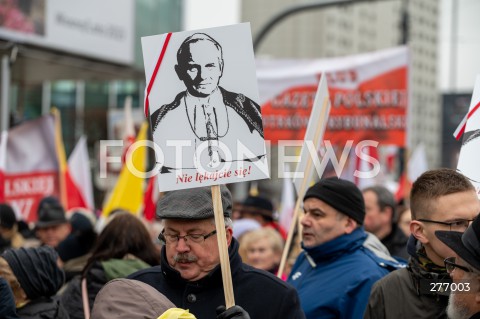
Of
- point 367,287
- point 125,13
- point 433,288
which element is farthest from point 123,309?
point 125,13

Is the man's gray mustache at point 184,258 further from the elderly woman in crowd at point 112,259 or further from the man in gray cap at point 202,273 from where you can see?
the elderly woman in crowd at point 112,259

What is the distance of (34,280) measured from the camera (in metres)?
4.50

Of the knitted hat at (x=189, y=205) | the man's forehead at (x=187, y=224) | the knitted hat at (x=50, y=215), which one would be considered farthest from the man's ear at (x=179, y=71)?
the knitted hat at (x=50, y=215)

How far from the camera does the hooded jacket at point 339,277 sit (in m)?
4.61

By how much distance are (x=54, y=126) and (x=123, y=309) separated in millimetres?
8415

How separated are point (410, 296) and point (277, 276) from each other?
24.4 inches

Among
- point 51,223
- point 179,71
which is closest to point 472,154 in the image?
point 179,71

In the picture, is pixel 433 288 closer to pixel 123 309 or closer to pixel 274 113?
pixel 123 309

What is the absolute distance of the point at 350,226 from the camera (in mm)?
4965

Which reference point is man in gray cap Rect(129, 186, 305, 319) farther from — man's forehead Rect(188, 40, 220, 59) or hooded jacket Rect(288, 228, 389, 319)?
hooded jacket Rect(288, 228, 389, 319)

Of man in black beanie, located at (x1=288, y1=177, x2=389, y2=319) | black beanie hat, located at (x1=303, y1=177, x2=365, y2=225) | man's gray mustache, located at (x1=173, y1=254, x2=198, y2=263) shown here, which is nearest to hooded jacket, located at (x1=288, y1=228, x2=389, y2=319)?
man in black beanie, located at (x1=288, y1=177, x2=389, y2=319)

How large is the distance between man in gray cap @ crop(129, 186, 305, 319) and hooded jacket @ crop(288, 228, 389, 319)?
3.21 ft

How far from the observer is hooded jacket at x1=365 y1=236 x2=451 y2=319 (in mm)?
3762

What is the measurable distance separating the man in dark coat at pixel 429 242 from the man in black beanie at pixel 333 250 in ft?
2.37
